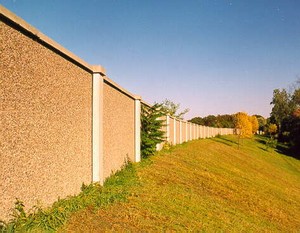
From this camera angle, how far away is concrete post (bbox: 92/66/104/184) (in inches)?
281

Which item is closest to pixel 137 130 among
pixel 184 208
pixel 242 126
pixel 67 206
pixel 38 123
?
pixel 184 208

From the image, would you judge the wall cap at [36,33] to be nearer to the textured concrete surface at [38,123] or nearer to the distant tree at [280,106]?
the textured concrete surface at [38,123]

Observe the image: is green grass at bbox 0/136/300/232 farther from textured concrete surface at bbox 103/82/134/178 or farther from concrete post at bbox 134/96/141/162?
concrete post at bbox 134/96/141/162

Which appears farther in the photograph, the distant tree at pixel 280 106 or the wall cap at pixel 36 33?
the distant tree at pixel 280 106

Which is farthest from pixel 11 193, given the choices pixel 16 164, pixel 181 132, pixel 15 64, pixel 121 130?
pixel 181 132

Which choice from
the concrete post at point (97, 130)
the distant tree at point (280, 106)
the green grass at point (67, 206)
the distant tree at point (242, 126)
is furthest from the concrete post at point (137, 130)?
the distant tree at point (280, 106)

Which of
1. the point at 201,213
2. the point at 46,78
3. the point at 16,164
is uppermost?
the point at 46,78

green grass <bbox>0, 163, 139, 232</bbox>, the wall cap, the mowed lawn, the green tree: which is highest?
the wall cap

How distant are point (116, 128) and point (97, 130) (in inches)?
82.5

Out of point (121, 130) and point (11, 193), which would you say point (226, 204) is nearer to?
point (121, 130)

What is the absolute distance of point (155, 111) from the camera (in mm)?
14281

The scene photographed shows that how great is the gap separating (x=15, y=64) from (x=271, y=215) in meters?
7.95

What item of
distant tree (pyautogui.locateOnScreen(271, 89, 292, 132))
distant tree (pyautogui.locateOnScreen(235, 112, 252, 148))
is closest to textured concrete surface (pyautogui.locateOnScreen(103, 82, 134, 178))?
distant tree (pyautogui.locateOnScreen(235, 112, 252, 148))

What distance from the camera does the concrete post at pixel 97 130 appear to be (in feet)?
23.4
